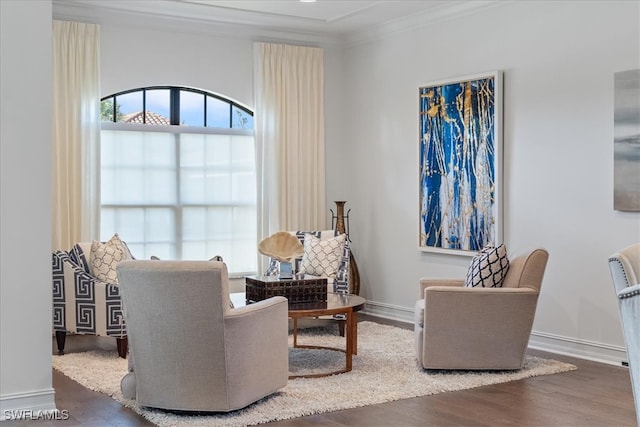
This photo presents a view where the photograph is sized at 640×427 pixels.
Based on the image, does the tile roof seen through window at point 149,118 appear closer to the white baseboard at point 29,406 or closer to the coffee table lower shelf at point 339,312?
the coffee table lower shelf at point 339,312

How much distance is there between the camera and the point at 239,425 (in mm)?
4164

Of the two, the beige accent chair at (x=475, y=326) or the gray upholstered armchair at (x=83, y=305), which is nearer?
the beige accent chair at (x=475, y=326)

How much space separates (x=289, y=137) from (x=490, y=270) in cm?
324

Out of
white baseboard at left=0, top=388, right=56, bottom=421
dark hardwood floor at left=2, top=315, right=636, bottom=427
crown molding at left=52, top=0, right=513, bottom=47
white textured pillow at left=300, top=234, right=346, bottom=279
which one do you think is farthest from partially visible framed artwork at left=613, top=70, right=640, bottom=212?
white baseboard at left=0, top=388, right=56, bottom=421

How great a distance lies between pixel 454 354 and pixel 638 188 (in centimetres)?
169

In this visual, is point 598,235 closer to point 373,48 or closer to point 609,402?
point 609,402

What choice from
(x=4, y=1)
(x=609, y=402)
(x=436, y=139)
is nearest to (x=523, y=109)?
(x=436, y=139)

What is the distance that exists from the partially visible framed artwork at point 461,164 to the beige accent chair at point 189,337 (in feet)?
9.54

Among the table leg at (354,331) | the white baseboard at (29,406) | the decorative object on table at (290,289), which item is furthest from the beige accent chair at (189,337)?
the table leg at (354,331)

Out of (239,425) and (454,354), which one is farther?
(454,354)

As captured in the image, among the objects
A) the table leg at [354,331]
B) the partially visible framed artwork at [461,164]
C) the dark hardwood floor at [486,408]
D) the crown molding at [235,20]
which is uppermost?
the crown molding at [235,20]

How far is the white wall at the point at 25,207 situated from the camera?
4.25m

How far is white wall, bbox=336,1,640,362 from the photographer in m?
5.77

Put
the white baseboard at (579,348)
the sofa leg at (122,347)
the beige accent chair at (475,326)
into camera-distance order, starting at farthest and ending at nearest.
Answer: the sofa leg at (122,347), the white baseboard at (579,348), the beige accent chair at (475,326)
